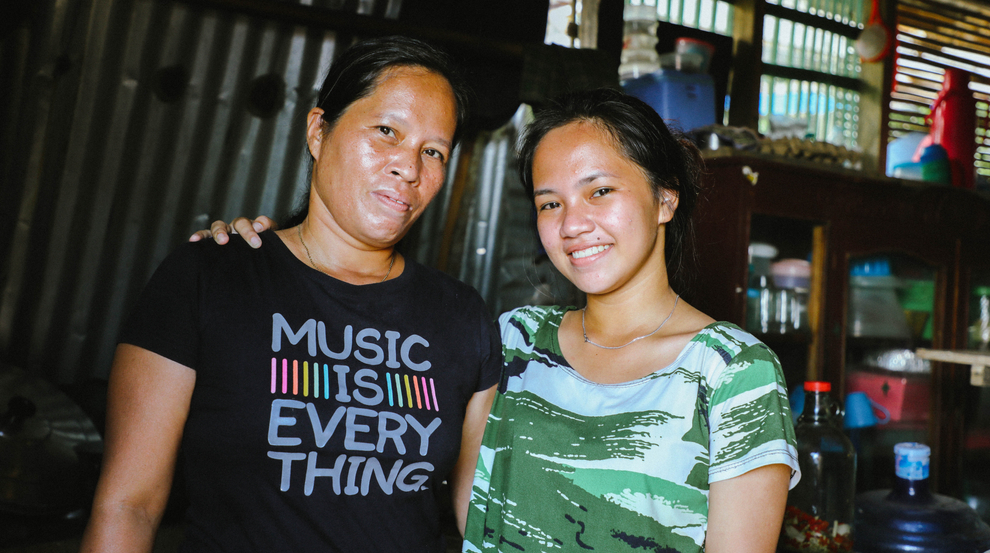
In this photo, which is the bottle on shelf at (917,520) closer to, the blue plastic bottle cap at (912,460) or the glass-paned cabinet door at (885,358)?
the blue plastic bottle cap at (912,460)

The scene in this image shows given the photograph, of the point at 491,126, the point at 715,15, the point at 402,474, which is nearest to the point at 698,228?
the point at 491,126

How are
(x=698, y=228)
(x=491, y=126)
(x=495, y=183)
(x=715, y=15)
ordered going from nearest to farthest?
(x=698, y=228) < (x=491, y=126) < (x=495, y=183) < (x=715, y=15)

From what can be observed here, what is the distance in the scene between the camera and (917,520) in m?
2.27

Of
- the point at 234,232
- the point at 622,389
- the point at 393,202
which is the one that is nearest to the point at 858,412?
the point at 622,389

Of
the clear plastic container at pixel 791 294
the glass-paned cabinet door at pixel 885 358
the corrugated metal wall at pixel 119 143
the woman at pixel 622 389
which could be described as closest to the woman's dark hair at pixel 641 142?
the woman at pixel 622 389

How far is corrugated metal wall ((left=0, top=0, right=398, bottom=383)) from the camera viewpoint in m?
2.78

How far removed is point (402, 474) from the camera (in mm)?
1378

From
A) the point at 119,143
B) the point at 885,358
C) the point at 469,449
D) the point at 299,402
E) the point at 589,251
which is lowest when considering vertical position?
the point at 469,449

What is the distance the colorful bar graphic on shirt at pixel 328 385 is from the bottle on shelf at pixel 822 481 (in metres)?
1.43

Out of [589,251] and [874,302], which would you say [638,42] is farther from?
[589,251]

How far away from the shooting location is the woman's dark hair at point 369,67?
151 centimetres

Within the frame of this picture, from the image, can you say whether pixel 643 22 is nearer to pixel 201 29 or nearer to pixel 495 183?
pixel 495 183

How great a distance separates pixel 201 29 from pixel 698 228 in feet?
7.41

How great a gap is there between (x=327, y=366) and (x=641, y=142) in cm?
82
